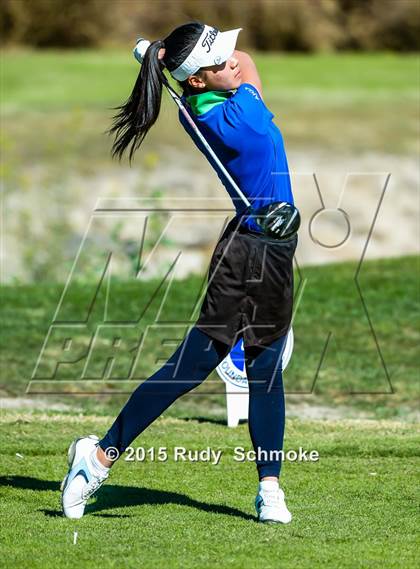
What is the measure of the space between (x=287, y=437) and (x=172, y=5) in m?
25.5

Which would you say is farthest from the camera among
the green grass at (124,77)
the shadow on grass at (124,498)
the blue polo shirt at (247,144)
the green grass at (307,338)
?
the green grass at (124,77)

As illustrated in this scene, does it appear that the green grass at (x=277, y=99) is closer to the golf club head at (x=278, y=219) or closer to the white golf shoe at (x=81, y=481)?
the white golf shoe at (x=81, y=481)

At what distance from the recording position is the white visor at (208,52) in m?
5.27

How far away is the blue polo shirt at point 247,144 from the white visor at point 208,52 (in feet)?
0.49

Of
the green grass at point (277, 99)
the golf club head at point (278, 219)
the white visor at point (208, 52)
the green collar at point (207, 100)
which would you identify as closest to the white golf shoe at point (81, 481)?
the golf club head at point (278, 219)

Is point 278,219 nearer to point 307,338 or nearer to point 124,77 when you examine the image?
point 307,338

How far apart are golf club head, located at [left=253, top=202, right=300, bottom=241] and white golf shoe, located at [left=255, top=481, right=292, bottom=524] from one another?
1.09m

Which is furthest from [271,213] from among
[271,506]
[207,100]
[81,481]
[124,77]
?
[124,77]

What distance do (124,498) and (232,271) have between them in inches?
52.4

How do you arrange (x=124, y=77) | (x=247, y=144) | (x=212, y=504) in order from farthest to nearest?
(x=124, y=77), (x=212, y=504), (x=247, y=144)

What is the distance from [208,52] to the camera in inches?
207

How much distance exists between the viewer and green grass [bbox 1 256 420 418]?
9.17 meters

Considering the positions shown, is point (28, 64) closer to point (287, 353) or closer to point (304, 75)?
point (304, 75)

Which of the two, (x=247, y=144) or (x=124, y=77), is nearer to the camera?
(x=247, y=144)
